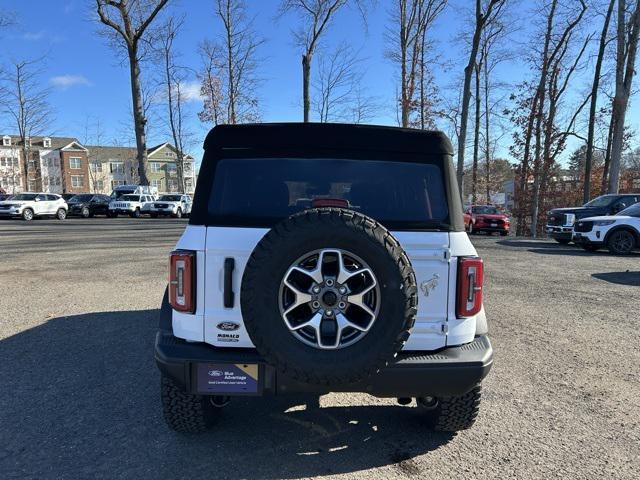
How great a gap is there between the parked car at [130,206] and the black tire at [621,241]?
29522mm

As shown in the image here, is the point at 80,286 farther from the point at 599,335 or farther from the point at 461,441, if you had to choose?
the point at 599,335

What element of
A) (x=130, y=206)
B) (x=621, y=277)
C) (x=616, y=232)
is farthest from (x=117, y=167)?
(x=621, y=277)

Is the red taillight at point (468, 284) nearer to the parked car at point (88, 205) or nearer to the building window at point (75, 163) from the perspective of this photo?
the parked car at point (88, 205)

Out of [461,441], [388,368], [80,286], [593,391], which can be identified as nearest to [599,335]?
[593,391]

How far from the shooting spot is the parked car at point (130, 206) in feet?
107

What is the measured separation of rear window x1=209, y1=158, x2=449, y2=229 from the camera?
2.67 m

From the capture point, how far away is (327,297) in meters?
2.31

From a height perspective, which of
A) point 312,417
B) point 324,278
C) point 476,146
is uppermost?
point 476,146

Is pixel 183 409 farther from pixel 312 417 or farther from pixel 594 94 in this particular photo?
pixel 594 94

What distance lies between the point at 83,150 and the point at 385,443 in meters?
97.3

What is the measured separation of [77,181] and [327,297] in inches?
3807

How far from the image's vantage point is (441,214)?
270cm

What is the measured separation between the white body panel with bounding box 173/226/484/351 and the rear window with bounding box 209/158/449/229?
0.16m

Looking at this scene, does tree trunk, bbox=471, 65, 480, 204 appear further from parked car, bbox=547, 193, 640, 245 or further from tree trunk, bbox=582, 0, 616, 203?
parked car, bbox=547, 193, 640, 245
